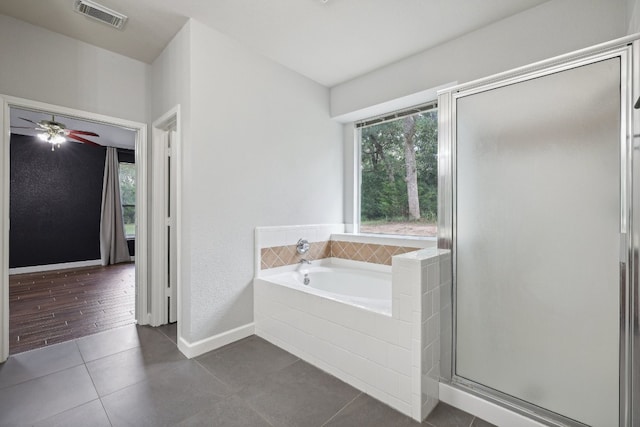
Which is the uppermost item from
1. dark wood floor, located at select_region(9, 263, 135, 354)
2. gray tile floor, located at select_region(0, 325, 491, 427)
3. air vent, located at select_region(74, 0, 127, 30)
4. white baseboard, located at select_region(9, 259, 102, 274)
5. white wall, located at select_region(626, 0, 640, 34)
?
air vent, located at select_region(74, 0, 127, 30)

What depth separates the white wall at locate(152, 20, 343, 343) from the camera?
2258 mm

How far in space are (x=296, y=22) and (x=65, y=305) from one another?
13.1ft

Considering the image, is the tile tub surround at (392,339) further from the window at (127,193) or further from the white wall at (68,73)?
the window at (127,193)

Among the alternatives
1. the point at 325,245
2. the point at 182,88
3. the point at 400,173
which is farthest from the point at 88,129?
the point at 400,173

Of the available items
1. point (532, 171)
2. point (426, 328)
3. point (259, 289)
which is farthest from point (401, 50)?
point (259, 289)

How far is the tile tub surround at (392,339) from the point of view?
1.56 m

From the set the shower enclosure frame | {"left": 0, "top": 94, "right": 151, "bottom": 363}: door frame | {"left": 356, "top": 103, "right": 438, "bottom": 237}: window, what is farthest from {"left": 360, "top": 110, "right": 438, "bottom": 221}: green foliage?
{"left": 0, "top": 94, "right": 151, "bottom": 363}: door frame

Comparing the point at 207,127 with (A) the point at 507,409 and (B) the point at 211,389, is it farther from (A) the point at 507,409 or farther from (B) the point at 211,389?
(A) the point at 507,409

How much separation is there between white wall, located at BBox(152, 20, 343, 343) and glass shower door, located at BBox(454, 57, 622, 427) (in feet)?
5.50

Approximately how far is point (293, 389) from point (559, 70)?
2.27 m

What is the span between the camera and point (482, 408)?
61.9 inches

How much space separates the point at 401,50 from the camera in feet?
8.36

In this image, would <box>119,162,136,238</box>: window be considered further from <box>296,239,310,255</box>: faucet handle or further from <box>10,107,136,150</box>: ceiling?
<box>296,239,310,255</box>: faucet handle

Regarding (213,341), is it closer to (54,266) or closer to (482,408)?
(482,408)
